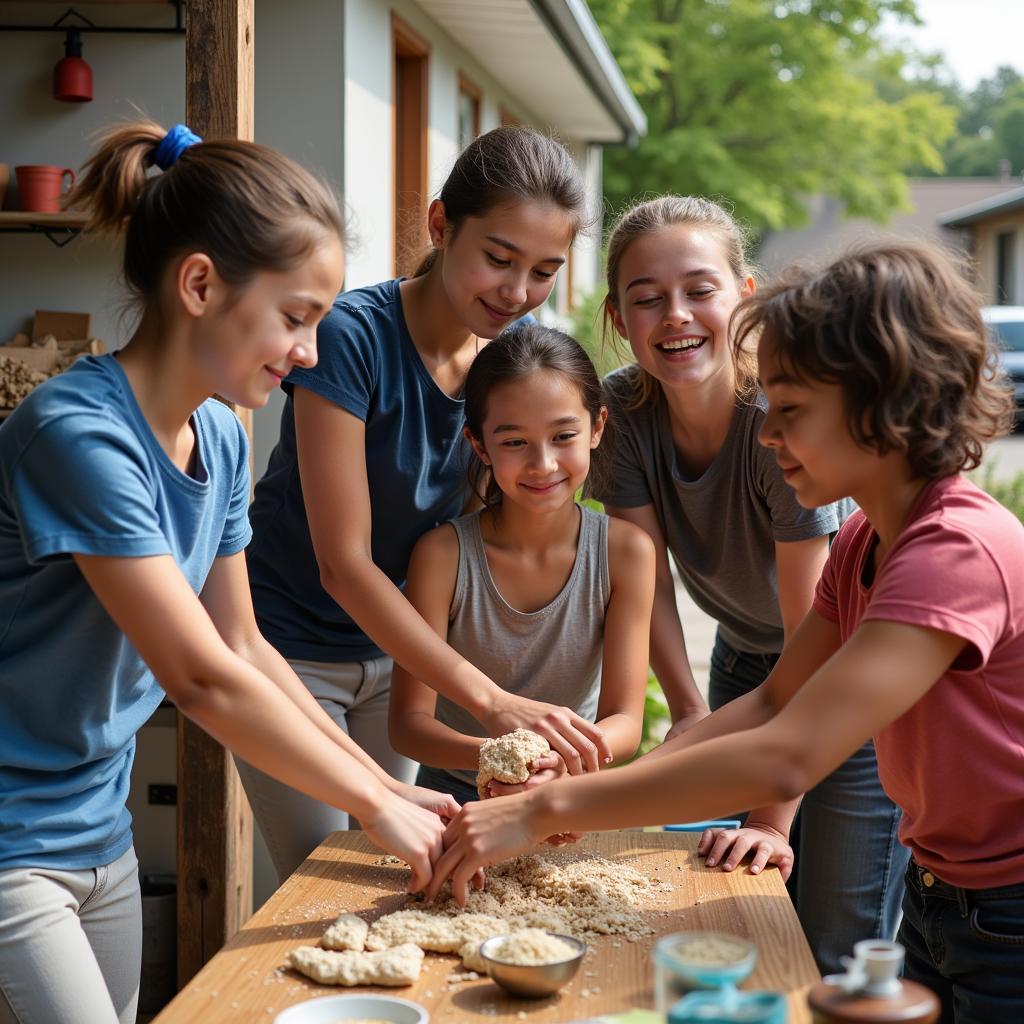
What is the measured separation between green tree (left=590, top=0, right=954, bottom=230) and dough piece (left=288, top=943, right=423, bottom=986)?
21.2m

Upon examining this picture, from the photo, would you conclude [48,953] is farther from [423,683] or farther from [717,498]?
[717,498]

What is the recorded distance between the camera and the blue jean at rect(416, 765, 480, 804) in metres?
2.97

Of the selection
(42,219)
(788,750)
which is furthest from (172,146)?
(42,219)

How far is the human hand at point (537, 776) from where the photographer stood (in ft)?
7.81

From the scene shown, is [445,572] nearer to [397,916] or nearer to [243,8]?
[397,916]

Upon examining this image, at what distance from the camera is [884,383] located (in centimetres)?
197

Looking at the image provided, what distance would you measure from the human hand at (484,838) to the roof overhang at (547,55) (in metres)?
6.37

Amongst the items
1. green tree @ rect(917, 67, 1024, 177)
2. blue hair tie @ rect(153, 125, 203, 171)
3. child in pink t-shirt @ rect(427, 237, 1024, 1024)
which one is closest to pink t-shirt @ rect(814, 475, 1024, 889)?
child in pink t-shirt @ rect(427, 237, 1024, 1024)

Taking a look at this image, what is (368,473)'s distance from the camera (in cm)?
301

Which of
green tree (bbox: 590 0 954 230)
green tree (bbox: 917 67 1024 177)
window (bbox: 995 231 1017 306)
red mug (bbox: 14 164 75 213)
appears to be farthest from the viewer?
green tree (bbox: 917 67 1024 177)

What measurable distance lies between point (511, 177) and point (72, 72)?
10.1ft

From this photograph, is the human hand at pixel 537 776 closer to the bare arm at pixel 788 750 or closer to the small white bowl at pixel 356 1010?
the bare arm at pixel 788 750

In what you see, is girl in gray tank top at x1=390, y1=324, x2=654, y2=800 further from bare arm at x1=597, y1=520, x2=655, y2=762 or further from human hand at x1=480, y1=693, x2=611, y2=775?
human hand at x1=480, y1=693, x2=611, y2=775

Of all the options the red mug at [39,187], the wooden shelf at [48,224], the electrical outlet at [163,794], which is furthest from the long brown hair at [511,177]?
the electrical outlet at [163,794]
